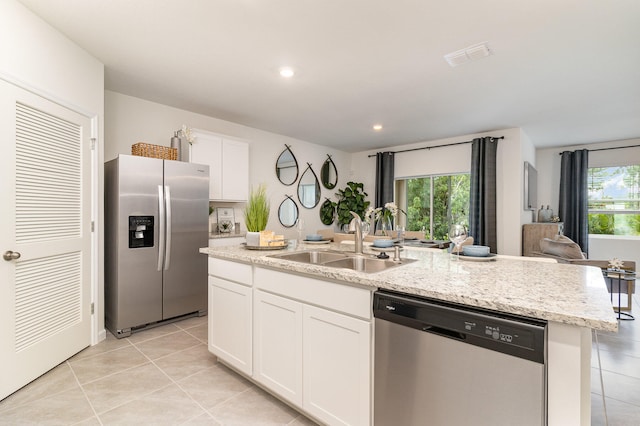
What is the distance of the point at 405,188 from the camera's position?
6.57 m

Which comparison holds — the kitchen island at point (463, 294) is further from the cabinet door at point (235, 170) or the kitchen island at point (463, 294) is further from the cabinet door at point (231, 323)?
the cabinet door at point (235, 170)

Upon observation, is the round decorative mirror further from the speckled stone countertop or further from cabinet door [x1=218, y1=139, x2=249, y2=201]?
the speckled stone countertop

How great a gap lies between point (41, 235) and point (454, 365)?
2.86 meters

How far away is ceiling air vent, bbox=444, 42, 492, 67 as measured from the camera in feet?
8.38

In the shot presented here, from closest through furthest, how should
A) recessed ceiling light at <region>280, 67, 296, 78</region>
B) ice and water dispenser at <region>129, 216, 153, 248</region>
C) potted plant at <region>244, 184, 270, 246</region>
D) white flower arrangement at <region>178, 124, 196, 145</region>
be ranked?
potted plant at <region>244, 184, 270, 246</region>
recessed ceiling light at <region>280, 67, 296, 78</region>
ice and water dispenser at <region>129, 216, 153, 248</region>
white flower arrangement at <region>178, 124, 196, 145</region>

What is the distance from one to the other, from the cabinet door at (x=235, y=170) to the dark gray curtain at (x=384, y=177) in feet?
10.2

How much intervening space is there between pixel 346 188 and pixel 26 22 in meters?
5.43

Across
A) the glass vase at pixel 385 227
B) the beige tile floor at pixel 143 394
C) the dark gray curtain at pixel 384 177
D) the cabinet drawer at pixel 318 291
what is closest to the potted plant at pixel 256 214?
the cabinet drawer at pixel 318 291

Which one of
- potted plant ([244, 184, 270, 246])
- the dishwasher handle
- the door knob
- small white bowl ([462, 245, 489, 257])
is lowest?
the dishwasher handle

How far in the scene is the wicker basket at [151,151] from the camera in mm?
3301

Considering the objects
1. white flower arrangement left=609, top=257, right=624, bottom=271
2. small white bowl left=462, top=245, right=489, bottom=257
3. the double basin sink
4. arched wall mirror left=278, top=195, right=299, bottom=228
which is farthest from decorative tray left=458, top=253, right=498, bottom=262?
arched wall mirror left=278, top=195, right=299, bottom=228

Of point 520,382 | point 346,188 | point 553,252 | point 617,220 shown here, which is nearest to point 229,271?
point 520,382

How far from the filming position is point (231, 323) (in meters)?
2.24

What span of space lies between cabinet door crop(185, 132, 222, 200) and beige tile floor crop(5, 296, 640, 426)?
2065 mm
